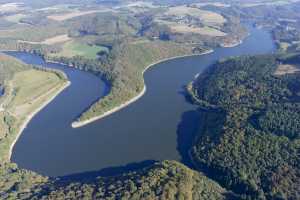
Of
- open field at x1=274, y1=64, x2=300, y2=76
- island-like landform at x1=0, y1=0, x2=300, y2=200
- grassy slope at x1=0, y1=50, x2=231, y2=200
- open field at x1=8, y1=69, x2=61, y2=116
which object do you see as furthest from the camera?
open field at x1=274, y1=64, x2=300, y2=76

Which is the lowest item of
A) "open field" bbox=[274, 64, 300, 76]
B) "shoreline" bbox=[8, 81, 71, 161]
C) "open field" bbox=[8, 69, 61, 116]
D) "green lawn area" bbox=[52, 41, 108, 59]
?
"shoreline" bbox=[8, 81, 71, 161]

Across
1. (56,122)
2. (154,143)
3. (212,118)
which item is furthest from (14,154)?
(212,118)

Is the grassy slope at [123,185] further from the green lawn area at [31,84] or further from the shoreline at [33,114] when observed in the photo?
the green lawn area at [31,84]

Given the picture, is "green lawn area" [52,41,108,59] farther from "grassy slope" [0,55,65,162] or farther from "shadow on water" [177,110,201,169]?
"shadow on water" [177,110,201,169]

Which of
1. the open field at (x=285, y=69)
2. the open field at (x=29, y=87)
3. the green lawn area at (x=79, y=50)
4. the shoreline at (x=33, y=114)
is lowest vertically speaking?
the shoreline at (x=33, y=114)

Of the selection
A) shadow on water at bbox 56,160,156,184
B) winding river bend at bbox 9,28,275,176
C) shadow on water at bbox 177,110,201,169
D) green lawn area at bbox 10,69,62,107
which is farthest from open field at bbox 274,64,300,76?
green lawn area at bbox 10,69,62,107

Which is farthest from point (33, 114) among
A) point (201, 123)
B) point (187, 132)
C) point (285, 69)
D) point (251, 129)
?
point (285, 69)

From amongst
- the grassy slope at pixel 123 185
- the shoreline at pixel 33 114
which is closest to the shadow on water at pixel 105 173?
the grassy slope at pixel 123 185
